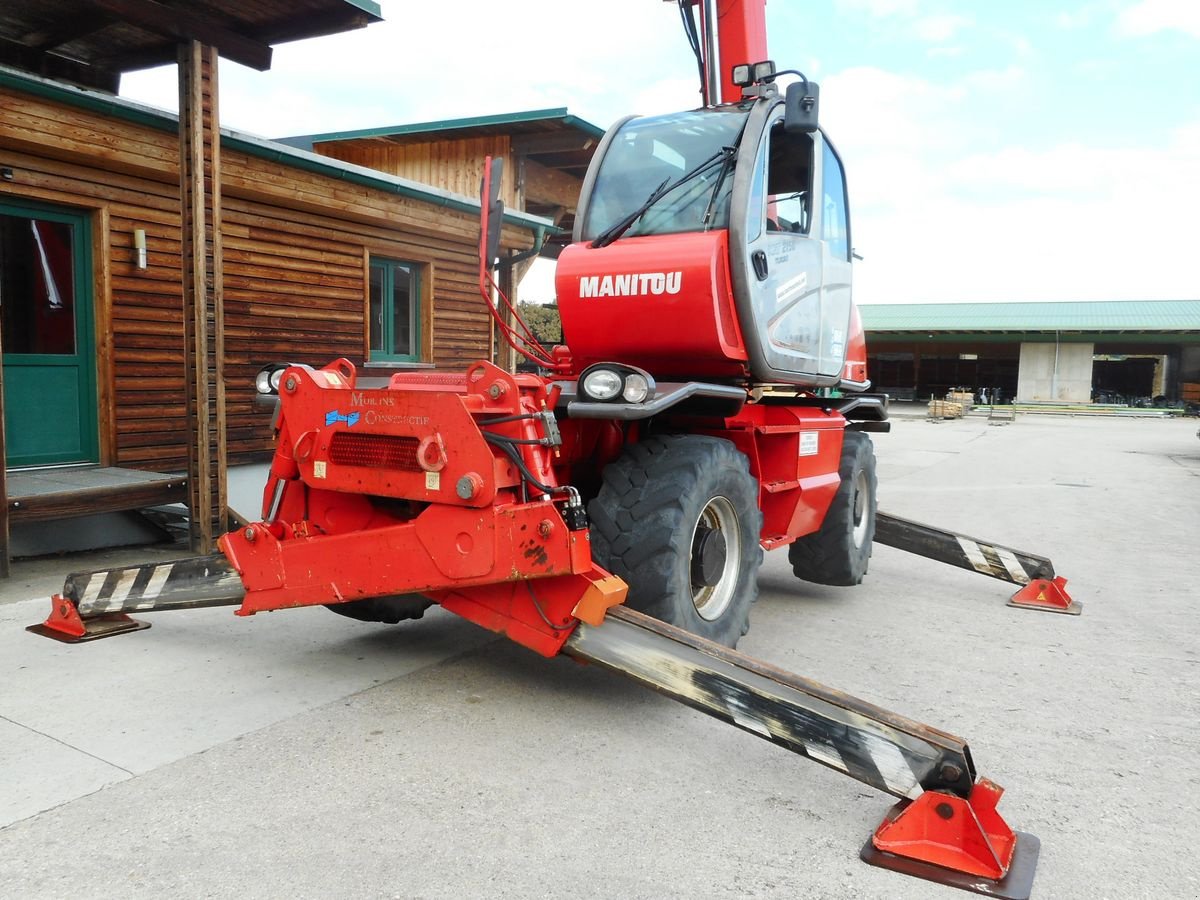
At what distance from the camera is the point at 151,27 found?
6590 millimetres

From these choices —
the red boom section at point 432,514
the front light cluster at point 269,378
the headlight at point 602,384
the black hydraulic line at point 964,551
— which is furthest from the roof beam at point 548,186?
the headlight at point 602,384

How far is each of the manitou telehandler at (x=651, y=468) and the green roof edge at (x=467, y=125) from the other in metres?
8.79

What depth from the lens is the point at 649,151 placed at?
5121 millimetres

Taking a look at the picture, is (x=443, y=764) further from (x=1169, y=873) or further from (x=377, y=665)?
(x=1169, y=873)

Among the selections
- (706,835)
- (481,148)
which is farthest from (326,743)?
(481,148)

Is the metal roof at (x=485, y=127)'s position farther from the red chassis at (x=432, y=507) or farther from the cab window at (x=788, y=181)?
the red chassis at (x=432, y=507)

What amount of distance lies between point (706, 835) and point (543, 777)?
0.67m

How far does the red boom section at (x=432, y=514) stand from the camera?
11.5 ft

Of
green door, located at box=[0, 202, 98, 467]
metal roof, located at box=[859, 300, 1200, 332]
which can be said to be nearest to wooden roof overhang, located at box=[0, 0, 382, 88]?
green door, located at box=[0, 202, 98, 467]

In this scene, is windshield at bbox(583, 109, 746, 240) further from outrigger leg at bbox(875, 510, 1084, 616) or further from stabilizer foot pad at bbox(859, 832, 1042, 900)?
outrigger leg at bbox(875, 510, 1084, 616)

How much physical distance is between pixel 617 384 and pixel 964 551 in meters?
3.93

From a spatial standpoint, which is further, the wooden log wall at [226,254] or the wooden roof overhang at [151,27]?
the wooden log wall at [226,254]

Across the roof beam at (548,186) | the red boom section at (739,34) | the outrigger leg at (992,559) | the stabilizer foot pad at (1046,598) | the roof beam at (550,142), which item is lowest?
the stabilizer foot pad at (1046,598)

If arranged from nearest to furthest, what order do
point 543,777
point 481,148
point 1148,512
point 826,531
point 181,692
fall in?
point 543,777
point 181,692
point 826,531
point 1148,512
point 481,148
